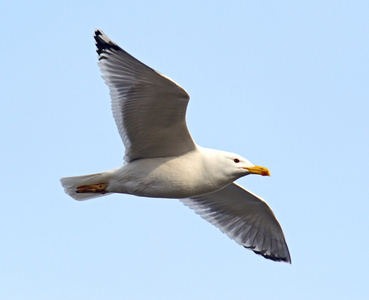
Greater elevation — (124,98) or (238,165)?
(124,98)

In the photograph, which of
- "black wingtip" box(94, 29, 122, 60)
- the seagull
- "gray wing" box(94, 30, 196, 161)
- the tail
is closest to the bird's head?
the seagull

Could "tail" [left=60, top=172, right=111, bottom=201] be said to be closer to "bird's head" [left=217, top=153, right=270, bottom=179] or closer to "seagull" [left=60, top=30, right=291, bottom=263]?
"seagull" [left=60, top=30, right=291, bottom=263]

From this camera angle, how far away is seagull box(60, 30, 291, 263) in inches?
370

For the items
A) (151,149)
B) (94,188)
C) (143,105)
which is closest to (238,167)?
(151,149)

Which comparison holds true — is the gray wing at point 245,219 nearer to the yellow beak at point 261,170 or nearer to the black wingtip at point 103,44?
the yellow beak at point 261,170

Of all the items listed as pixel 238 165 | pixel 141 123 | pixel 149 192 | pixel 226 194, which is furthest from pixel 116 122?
pixel 226 194

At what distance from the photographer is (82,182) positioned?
10.2 metres

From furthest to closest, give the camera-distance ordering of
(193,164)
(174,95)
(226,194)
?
(226,194)
(193,164)
(174,95)

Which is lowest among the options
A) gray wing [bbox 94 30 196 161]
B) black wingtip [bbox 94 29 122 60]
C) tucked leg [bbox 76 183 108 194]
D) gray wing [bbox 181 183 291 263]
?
gray wing [bbox 181 183 291 263]

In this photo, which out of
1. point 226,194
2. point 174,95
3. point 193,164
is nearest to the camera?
point 174,95

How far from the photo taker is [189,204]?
39.2ft

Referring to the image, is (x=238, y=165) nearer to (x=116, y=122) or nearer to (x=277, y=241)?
(x=116, y=122)

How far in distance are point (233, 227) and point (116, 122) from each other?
311 centimetres

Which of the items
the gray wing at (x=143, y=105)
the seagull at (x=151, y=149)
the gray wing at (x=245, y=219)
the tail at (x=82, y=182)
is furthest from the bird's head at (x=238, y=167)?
the gray wing at (x=245, y=219)
